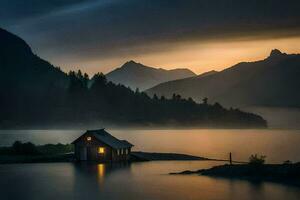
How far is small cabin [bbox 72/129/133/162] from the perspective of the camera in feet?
354

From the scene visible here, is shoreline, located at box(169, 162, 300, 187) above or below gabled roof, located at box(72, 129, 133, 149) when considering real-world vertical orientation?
below

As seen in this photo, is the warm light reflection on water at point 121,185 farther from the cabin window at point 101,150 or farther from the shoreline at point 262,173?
the cabin window at point 101,150

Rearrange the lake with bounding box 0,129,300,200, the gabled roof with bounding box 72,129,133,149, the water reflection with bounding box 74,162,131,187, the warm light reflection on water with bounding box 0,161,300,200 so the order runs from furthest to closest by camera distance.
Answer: the gabled roof with bounding box 72,129,133,149
the water reflection with bounding box 74,162,131,187
the lake with bounding box 0,129,300,200
the warm light reflection on water with bounding box 0,161,300,200

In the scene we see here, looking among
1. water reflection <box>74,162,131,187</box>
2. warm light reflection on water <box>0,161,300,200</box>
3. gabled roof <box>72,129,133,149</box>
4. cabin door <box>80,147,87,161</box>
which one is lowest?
warm light reflection on water <box>0,161,300,200</box>

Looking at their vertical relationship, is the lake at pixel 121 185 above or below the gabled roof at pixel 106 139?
below

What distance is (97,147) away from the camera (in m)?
109

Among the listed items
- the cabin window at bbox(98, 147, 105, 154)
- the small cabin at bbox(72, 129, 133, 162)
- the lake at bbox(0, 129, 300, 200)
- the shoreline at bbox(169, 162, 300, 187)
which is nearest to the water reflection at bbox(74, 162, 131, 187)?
the lake at bbox(0, 129, 300, 200)

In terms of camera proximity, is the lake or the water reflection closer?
the lake

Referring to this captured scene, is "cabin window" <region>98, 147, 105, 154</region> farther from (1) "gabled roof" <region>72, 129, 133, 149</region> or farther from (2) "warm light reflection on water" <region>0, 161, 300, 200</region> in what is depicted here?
(2) "warm light reflection on water" <region>0, 161, 300, 200</region>

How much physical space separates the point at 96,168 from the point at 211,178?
23626 millimetres

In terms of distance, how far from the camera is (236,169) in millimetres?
88938

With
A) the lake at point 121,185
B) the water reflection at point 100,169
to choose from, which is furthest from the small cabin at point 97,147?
the lake at point 121,185

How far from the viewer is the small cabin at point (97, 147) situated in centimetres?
10775

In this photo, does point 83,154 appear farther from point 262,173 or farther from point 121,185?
point 262,173
